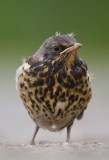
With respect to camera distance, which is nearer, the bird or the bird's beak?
the bird's beak

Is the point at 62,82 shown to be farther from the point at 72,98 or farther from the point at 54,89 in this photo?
the point at 72,98

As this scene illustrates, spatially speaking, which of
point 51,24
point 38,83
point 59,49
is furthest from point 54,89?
point 51,24

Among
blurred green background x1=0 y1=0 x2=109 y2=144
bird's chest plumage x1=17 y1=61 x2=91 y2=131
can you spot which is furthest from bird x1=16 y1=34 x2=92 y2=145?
blurred green background x1=0 y1=0 x2=109 y2=144

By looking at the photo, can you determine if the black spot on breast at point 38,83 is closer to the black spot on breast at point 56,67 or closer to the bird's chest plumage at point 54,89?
the bird's chest plumage at point 54,89

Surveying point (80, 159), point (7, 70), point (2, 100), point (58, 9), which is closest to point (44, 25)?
point (58, 9)

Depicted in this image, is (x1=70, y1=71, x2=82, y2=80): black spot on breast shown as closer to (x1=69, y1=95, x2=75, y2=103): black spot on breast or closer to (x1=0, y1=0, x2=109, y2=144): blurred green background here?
(x1=69, y1=95, x2=75, y2=103): black spot on breast

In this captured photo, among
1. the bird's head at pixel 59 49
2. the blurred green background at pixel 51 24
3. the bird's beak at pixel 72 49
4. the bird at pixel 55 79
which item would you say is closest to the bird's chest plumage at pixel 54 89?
the bird at pixel 55 79

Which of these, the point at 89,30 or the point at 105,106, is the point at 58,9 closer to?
the point at 89,30

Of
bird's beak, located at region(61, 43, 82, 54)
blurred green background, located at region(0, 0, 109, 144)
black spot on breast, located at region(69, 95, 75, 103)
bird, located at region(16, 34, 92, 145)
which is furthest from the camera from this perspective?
blurred green background, located at region(0, 0, 109, 144)
